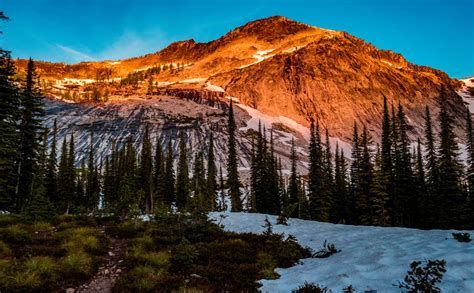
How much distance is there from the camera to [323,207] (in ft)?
156

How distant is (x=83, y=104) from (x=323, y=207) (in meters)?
167

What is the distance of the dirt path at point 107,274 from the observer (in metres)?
8.81

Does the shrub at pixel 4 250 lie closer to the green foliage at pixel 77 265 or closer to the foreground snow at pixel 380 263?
the green foliage at pixel 77 265

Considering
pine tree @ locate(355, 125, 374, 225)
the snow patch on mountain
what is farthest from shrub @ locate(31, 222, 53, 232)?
the snow patch on mountain

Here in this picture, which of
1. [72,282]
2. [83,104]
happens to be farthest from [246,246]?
[83,104]

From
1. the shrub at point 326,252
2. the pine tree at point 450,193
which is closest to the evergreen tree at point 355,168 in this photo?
the pine tree at point 450,193

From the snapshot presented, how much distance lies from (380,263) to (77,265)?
855 centimetres

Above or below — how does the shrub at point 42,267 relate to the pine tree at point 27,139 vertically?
below

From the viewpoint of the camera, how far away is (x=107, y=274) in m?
9.86

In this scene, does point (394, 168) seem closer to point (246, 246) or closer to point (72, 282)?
point (246, 246)

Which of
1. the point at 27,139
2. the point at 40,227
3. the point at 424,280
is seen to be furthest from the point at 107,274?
the point at 27,139

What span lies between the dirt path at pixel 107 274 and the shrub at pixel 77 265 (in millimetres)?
316

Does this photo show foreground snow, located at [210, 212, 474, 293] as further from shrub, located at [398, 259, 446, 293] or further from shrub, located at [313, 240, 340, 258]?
shrub, located at [313, 240, 340, 258]

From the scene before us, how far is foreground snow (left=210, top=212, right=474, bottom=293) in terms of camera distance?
7000 mm
